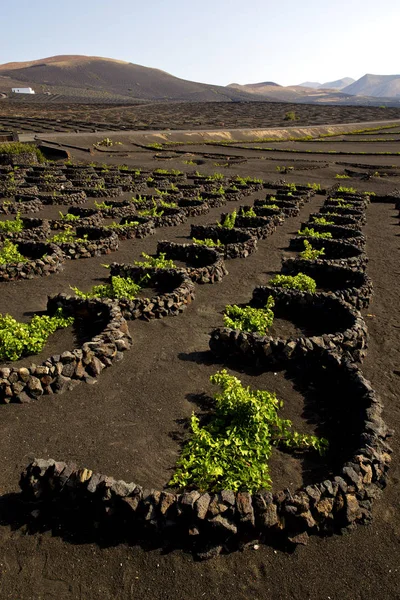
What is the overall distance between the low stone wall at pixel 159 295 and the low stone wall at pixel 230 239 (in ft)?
15.3

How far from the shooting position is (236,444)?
816 cm

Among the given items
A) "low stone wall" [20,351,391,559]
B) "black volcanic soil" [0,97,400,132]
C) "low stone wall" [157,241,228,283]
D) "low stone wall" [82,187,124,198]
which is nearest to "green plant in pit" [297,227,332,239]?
"low stone wall" [157,241,228,283]

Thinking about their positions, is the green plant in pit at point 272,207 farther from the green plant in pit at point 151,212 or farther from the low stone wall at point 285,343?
the low stone wall at point 285,343

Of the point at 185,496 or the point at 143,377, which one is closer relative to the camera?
the point at 185,496

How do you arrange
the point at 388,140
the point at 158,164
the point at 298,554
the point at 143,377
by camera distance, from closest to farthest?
the point at 298,554, the point at 143,377, the point at 158,164, the point at 388,140

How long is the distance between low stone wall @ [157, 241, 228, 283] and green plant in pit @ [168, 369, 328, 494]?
350 inches

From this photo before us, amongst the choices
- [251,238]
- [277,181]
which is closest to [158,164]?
[277,181]

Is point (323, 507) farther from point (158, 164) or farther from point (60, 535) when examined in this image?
point (158, 164)

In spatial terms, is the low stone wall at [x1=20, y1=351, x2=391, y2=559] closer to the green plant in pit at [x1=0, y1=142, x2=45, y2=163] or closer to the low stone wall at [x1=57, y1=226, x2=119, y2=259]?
the low stone wall at [x1=57, y1=226, x2=119, y2=259]

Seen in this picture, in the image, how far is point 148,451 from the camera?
28.5 ft

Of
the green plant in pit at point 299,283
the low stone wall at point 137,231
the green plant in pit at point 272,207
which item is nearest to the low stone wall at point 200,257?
the green plant in pit at point 299,283

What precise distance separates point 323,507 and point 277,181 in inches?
1661

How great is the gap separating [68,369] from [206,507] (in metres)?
5.23

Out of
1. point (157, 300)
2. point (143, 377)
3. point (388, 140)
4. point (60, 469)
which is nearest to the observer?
point (60, 469)
